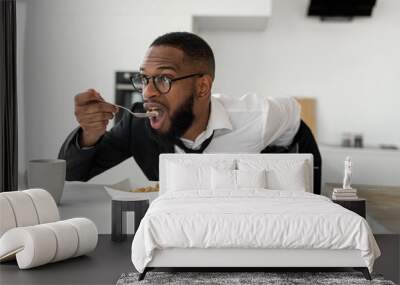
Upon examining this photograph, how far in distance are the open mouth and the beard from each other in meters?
0.09

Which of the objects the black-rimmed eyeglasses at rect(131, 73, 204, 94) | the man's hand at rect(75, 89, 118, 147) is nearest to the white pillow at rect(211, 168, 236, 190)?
the black-rimmed eyeglasses at rect(131, 73, 204, 94)

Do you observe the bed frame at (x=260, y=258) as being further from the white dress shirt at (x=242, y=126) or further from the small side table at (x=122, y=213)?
the white dress shirt at (x=242, y=126)

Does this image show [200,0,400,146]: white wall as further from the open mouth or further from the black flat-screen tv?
the open mouth

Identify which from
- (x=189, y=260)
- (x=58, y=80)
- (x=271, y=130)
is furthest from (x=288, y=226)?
(x=58, y=80)

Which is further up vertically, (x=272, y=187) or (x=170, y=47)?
(x=170, y=47)

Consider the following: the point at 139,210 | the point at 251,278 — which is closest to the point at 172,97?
the point at 139,210

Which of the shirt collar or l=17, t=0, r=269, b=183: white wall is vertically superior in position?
l=17, t=0, r=269, b=183: white wall

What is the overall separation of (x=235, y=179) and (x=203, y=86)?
107 cm

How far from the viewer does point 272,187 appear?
5.64 metres

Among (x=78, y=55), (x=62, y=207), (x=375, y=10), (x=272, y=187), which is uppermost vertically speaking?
(x=375, y=10)

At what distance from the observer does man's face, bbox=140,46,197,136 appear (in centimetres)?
600

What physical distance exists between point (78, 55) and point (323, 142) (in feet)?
10.8

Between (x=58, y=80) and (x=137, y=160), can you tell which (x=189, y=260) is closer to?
(x=137, y=160)

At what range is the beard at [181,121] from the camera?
19.9 feet
